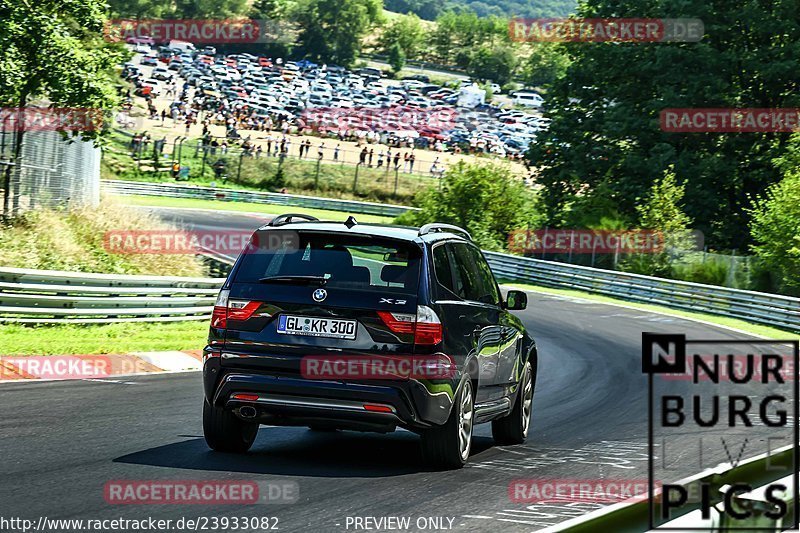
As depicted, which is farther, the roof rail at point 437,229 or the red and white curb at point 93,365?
the red and white curb at point 93,365

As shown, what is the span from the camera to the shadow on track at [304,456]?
845 cm

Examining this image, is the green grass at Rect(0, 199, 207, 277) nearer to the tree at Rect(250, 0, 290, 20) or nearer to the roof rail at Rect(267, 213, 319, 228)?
the roof rail at Rect(267, 213, 319, 228)

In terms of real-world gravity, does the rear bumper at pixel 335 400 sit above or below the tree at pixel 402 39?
below

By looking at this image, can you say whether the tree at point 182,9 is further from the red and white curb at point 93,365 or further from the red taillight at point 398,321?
the red taillight at point 398,321

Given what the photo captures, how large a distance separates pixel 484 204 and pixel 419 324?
43.8m

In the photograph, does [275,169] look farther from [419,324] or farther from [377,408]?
[377,408]

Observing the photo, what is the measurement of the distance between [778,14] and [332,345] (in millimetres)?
43491

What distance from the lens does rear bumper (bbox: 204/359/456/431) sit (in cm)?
830

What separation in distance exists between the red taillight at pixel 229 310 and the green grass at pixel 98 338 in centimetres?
780

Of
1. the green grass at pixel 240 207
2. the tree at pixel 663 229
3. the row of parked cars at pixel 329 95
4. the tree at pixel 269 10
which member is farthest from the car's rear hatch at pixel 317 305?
the tree at pixel 269 10

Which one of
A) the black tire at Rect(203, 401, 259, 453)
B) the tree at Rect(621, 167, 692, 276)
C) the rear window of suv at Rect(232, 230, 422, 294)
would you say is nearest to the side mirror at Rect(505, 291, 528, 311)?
the rear window of suv at Rect(232, 230, 422, 294)

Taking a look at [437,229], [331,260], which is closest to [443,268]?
[437,229]

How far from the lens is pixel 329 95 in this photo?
388 feet

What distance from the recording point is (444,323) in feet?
28.5
